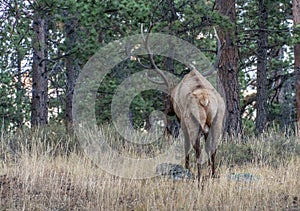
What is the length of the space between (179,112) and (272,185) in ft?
5.86

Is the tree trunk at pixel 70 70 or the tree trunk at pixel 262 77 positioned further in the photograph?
the tree trunk at pixel 262 77

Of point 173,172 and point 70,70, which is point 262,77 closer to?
point 70,70

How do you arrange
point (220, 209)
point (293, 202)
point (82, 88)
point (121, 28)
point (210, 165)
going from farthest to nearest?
point (82, 88), point (121, 28), point (210, 165), point (293, 202), point (220, 209)

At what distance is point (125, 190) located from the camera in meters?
6.51

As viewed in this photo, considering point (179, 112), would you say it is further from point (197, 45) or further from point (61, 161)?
point (197, 45)

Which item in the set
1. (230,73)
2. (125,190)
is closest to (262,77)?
(230,73)

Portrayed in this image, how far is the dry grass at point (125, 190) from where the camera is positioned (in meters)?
5.87

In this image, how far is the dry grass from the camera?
5.87 metres

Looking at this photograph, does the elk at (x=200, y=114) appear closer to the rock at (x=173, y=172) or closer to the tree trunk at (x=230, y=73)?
the rock at (x=173, y=172)

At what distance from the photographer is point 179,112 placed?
25.4 feet

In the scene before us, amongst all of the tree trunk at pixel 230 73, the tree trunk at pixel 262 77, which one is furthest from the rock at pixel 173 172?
the tree trunk at pixel 262 77

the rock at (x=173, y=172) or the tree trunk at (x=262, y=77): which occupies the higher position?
the tree trunk at (x=262, y=77)

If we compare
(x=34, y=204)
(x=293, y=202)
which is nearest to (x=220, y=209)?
(x=293, y=202)

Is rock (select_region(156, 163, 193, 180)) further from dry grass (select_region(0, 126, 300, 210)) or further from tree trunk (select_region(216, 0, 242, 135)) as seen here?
tree trunk (select_region(216, 0, 242, 135))
